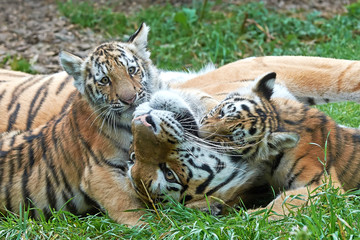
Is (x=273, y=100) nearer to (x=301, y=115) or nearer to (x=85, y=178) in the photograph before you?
(x=301, y=115)

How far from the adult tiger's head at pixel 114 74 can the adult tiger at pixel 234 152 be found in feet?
1.43

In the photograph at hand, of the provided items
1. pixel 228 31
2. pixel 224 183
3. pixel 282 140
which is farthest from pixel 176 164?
pixel 228 31

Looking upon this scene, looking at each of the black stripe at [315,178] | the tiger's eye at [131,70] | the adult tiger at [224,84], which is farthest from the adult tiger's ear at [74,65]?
the black stripe at [315,178]

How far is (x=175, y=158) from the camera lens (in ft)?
9.18

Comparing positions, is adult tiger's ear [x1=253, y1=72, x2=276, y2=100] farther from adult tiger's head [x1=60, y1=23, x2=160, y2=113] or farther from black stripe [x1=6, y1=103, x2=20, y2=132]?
black stripe [x1=6, y1=103, x2=20, y2=132]

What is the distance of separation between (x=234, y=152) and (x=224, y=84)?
3.58 ft

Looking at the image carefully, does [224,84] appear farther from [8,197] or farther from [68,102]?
[8,197]

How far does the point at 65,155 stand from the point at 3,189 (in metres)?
0.48

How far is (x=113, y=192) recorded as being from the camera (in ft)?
10.7

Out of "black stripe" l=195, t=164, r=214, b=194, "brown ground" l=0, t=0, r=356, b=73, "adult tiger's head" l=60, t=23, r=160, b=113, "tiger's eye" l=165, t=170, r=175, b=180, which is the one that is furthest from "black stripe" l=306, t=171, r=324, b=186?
"brown ground" l=0, t=0, r=356, b=73

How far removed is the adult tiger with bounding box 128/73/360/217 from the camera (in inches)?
109

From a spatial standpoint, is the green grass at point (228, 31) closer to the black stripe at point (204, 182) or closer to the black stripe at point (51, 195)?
the black stripe at point (204, 182)

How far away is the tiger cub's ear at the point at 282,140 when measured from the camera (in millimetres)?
2754

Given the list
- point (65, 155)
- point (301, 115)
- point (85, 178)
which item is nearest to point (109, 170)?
point (85, 178)
